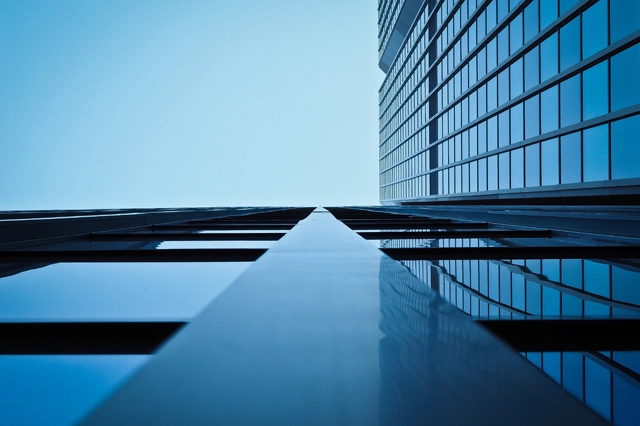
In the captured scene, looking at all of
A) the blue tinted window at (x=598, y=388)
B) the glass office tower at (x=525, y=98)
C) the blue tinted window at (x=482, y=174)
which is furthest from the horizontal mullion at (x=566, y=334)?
the blue tinted window at (x=482, y=174)

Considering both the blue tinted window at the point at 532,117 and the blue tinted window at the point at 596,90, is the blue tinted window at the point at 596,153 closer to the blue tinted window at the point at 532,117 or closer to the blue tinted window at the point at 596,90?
the blue tinted window at the point at 596,90

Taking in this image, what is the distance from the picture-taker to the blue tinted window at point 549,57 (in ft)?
85.2

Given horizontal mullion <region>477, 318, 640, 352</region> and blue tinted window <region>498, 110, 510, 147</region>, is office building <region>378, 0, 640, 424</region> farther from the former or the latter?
blue tinted window <region>498, 110, 510, 147</region>

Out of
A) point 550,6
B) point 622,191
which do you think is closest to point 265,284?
point 622,191

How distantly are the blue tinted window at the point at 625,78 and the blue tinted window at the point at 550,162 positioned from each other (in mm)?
5490

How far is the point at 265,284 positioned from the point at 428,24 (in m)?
54.4

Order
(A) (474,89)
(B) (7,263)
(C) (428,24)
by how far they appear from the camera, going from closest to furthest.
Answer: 1. (B) (7,263)
2. (A) (474,89)
3. (C) (428,24)

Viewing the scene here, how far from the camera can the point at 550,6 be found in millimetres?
26141

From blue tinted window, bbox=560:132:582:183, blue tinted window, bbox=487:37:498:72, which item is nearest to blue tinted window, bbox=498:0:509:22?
blue tinted window, bbox=487:37:498:72

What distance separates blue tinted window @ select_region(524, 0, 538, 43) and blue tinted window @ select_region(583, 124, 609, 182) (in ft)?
28.4

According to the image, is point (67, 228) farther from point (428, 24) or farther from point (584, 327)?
point (428, 24)

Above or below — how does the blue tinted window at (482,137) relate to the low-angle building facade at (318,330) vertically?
above

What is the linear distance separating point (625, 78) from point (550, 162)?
7.27 metres

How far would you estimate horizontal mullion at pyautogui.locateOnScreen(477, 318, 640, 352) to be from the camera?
2.37 m
